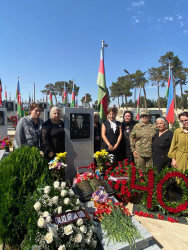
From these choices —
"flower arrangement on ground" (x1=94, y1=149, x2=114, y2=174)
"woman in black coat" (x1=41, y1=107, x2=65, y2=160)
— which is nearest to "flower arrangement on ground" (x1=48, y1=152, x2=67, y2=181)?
"woman in black coat" (x1=41, y1=107, x2=65, y2=160)

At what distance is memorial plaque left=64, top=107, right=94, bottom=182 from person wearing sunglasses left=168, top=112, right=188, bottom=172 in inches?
78.5

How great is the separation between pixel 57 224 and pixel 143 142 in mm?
2458

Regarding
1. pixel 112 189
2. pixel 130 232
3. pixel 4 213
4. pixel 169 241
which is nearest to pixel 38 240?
pixel 4 213

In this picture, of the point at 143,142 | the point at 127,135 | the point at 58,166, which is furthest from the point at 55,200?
the point at 127,135

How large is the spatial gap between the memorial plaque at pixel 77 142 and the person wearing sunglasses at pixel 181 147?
1.99 meters

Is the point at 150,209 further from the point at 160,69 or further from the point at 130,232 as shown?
the point at 160,69

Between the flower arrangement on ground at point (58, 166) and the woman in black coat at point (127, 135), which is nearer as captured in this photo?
the flower arrangement on ground at point (58, 166)

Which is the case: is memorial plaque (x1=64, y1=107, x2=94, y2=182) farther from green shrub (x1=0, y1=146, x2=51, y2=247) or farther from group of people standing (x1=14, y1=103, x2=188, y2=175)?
green shrub (x1=0, y1=146, x2=51, y2=247)

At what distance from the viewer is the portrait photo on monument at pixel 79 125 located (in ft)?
13.5

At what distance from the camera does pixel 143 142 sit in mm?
3621

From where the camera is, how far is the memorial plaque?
4086 millimetres

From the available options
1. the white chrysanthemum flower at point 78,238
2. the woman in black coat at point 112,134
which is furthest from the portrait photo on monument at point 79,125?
the white chrysanthemum flower at point 78,238

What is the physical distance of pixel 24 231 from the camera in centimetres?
181

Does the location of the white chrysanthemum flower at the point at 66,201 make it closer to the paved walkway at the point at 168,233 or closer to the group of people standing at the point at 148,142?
the paved walkway at the point at 168,233
